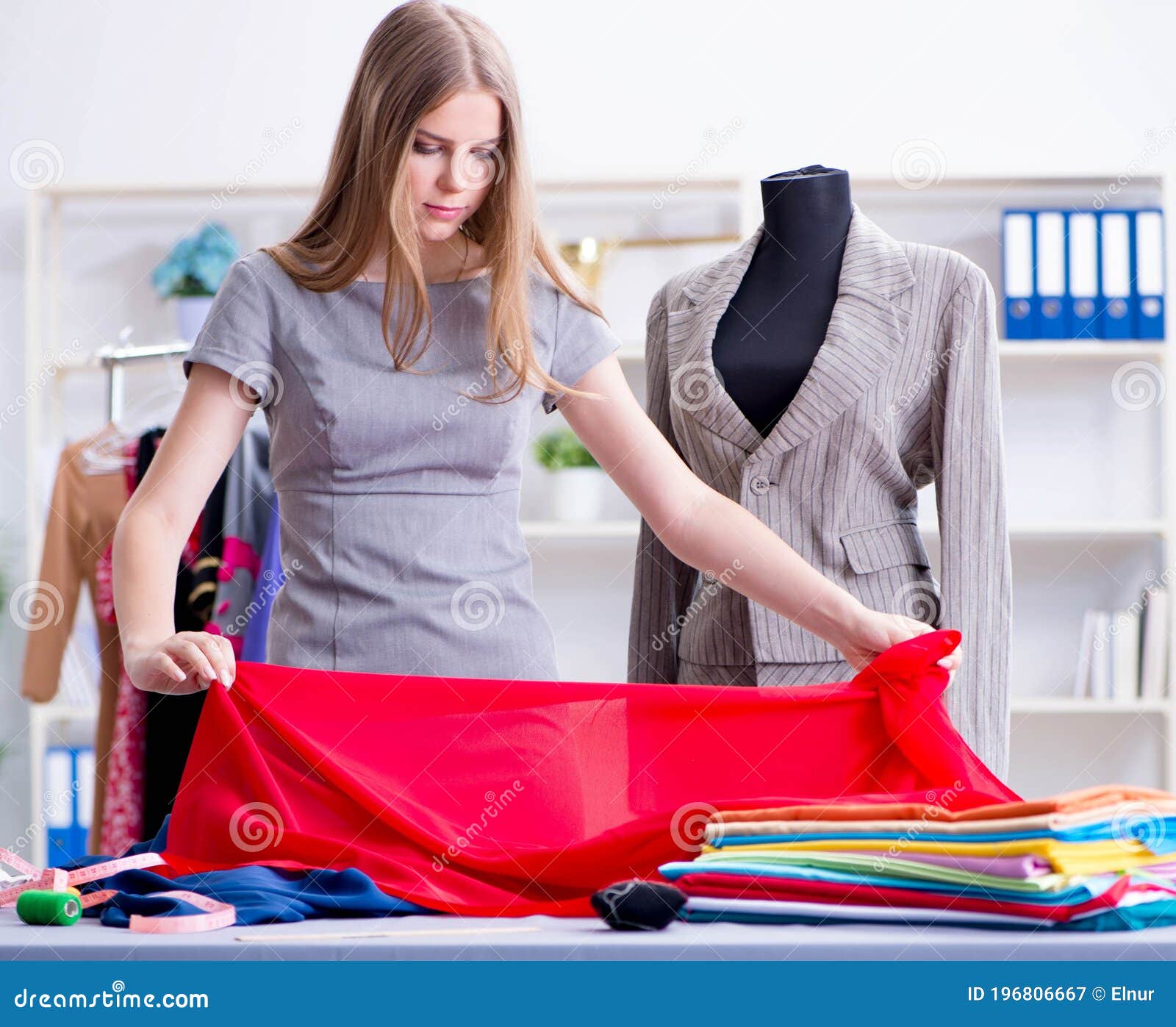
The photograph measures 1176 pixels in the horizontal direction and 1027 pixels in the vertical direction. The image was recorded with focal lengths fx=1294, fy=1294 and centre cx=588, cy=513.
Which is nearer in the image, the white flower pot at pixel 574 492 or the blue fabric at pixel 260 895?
the blue fabric at pixel 260 895

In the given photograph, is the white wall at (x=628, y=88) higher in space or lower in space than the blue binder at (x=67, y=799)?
higher

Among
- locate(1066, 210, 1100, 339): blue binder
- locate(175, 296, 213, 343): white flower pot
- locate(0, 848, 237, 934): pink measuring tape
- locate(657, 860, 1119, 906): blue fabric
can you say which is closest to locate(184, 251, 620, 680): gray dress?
locate(0, 848, 237, 934): pink measuring tape

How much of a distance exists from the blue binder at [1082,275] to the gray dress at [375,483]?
2.54 meters

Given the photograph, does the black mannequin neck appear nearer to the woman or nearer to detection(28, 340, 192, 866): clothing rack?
the woman

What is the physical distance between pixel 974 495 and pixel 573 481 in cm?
208

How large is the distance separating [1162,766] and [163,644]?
3.27 m

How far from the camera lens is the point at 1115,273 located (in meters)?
3.51

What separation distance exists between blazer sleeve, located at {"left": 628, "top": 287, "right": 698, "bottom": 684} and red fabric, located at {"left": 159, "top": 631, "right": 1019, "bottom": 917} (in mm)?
492

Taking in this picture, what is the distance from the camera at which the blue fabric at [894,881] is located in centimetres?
87

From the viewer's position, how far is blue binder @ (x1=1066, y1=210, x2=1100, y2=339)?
3.47 m

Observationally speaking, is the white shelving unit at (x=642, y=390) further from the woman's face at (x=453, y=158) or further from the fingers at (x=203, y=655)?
the fingers at (x=203, y=655)

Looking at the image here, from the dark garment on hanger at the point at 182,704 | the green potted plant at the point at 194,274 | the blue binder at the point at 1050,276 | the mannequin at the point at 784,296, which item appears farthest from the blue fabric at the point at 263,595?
the blue binder at the point at 1050,276

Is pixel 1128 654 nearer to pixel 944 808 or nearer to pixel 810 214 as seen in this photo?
pixel 810 214

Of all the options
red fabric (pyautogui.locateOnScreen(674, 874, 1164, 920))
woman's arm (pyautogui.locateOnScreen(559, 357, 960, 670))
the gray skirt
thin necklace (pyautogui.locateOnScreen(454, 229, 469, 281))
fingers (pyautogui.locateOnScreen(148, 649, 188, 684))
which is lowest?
red fabric (pyautogui.locateOnScreen(674, 874, 1164, 920))
